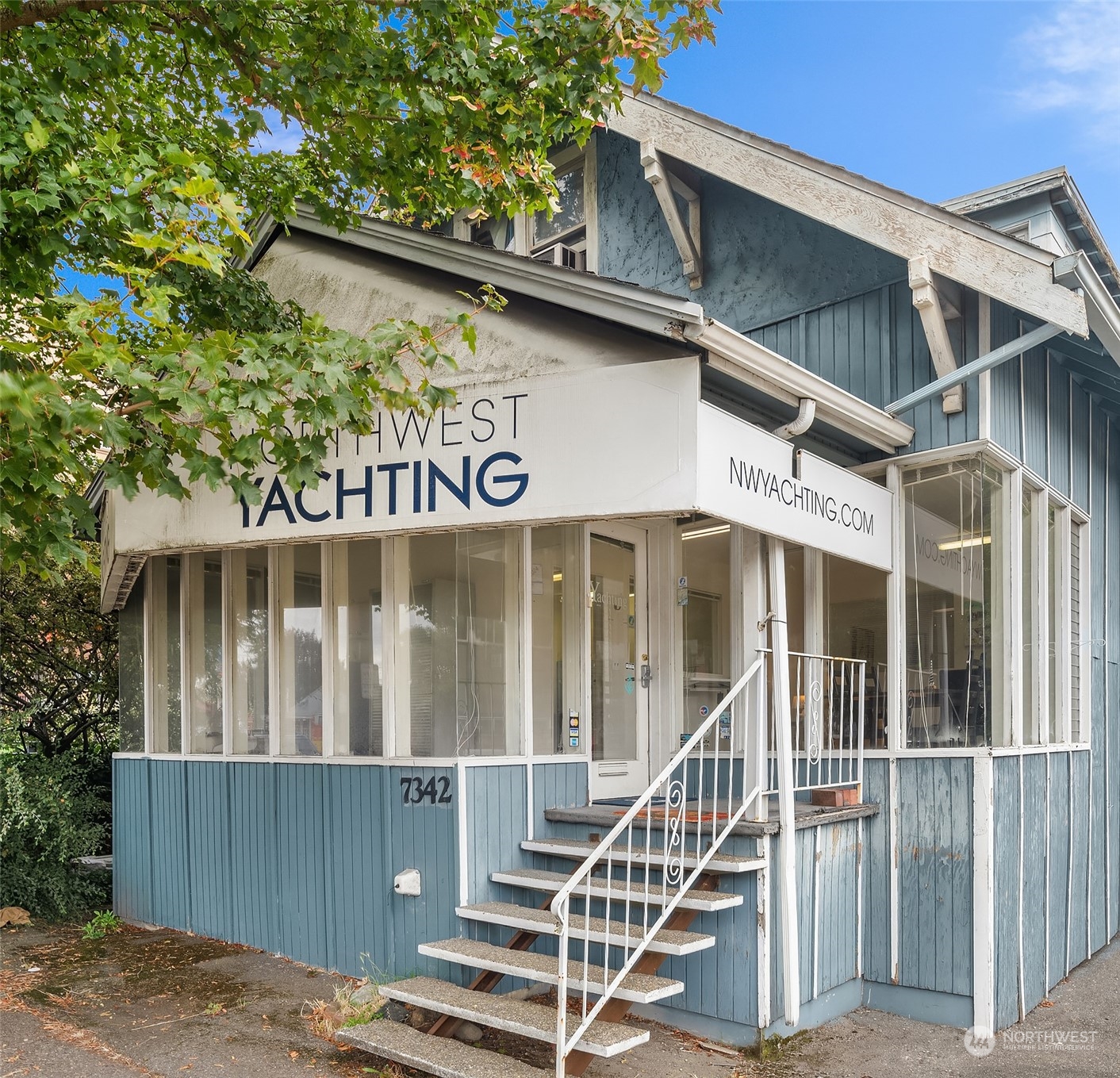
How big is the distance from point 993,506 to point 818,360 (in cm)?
147

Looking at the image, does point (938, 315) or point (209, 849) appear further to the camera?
point (209, 849)

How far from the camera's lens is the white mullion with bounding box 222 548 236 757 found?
738 centimetres

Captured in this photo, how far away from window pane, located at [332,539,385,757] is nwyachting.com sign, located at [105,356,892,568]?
95 cm

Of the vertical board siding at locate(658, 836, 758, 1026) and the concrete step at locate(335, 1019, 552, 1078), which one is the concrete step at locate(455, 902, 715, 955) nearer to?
the vertical board siding at locate(658, 836, 758, 1026)

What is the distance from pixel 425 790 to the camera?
6016 mm

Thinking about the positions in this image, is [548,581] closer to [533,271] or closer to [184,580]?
[533,271]

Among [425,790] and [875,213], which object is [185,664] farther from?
[875,213]

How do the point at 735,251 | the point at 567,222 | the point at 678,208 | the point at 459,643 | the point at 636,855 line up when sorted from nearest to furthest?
the point at 636,855, the point at 459,643, the point at 735,251, the point at 678,208, the point at 567,222

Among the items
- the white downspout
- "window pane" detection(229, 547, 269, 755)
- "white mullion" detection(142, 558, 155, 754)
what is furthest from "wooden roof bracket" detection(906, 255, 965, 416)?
"white mullion" detection(142, 558, 155, 754)

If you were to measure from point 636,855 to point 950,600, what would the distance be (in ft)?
8.38

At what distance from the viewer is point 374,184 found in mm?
6762
